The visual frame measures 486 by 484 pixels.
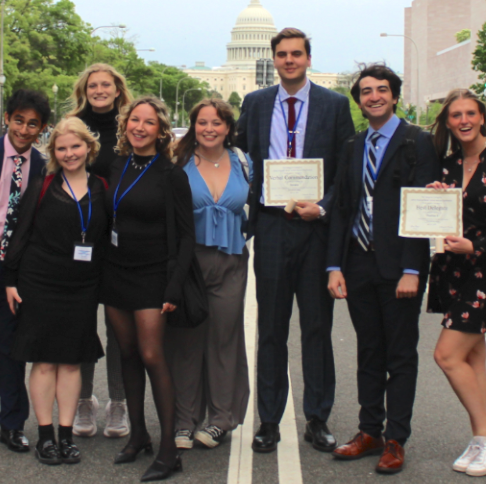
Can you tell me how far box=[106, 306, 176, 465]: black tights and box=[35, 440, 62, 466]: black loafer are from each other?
0.40 meters

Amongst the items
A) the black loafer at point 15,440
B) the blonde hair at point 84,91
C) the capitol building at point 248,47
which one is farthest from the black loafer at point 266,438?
the capitol building at point 248,47

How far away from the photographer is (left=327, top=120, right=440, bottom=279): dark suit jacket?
446 cm

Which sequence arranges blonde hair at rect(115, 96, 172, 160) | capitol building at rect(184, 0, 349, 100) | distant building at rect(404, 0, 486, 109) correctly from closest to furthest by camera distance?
blonde hair at rect(115, 96, 172, 160) < distant building at rect(404, 0, 486, 109) < capitol building at rect(184, 0, 349, 100)

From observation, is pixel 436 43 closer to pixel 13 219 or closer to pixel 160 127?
pixel 160 127

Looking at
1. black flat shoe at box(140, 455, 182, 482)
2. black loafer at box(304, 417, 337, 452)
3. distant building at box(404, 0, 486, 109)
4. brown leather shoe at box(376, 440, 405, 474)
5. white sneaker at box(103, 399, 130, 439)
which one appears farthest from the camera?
distant building at box(404, 0, 486, 109)

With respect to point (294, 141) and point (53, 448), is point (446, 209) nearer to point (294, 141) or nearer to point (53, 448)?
point (294, 141)

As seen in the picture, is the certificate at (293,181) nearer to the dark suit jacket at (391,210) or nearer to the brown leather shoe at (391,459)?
the dark suit jacket at (391,210)

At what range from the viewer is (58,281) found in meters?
4.54

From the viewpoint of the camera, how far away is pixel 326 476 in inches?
171

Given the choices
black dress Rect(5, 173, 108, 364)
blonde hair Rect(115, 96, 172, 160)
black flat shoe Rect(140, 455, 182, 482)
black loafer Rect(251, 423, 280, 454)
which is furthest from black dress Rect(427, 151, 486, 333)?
black dress Rect(5, 173, 108, 364)

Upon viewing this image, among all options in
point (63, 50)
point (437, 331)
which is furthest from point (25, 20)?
point (437, 331)

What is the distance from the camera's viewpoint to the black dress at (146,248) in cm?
442

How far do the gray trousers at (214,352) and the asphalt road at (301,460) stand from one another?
207mm

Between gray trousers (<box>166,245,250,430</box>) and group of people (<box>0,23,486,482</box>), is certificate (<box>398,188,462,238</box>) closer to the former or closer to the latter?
group of people (<box>0,23,486,482</box>)
